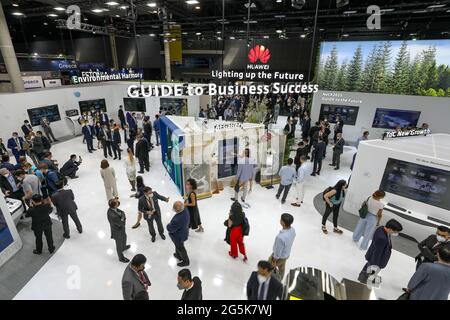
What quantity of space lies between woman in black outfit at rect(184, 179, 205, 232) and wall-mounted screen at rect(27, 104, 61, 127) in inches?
360

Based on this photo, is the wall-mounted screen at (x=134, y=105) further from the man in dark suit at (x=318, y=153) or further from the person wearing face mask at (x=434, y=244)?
the person wearing face mask at (x=434, y=244)

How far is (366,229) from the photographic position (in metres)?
4.46

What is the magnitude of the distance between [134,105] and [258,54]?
8.66 metres

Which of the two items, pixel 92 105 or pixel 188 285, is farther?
pixel 92 105

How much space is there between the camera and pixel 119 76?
12.2 metres

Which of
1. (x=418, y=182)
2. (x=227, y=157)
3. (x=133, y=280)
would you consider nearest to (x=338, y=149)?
(x=418, y=182)

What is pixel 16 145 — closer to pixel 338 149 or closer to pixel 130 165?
pixel 130 165

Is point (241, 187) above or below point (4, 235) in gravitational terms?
below

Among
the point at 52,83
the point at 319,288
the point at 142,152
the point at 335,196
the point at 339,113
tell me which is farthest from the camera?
the point at 52,83

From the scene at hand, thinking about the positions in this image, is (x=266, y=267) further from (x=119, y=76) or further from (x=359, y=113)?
(x=119, y=76)

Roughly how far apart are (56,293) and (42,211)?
133cm

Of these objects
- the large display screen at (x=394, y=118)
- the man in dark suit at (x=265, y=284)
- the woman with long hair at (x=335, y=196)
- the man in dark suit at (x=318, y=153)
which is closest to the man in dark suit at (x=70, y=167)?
the man in dark suit at (x=265, y=284)

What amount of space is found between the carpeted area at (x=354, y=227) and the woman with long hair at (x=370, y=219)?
1.89 ft

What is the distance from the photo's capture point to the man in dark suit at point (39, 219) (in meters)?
3.96
